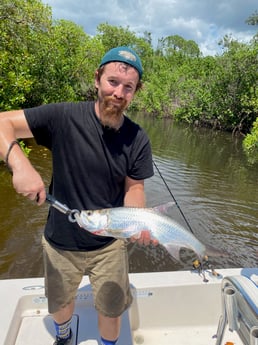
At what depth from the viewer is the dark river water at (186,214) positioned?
221 inches

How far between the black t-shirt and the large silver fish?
0.26m

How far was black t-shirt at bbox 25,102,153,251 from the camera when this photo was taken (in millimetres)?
2113

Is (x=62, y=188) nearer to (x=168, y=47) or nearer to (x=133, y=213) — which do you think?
(x=133, y=213)

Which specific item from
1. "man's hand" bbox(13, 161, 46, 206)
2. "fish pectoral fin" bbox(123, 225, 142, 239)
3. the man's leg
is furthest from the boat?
"man's hand" bbox(13, 161, 46, 206)

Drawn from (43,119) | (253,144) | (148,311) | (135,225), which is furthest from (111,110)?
(253,144)

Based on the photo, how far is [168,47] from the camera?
71.2 metres

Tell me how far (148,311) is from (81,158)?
1798 mm

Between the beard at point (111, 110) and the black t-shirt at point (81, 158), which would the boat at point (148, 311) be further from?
the beard at point (111, 110)

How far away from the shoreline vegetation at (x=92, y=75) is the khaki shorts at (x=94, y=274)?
164 centimetres

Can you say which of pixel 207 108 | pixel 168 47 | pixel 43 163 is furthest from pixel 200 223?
pixel 168 47

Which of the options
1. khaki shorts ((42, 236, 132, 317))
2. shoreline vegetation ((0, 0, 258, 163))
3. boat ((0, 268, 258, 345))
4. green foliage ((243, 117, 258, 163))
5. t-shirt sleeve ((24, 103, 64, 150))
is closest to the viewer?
t-shirt sleeve ((24, 103, 64, 150))

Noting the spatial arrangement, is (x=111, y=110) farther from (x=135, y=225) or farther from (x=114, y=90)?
A: (x=135, y=225)

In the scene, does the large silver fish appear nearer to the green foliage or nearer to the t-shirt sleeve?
the t-shirt sleeve

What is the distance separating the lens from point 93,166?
213cm
